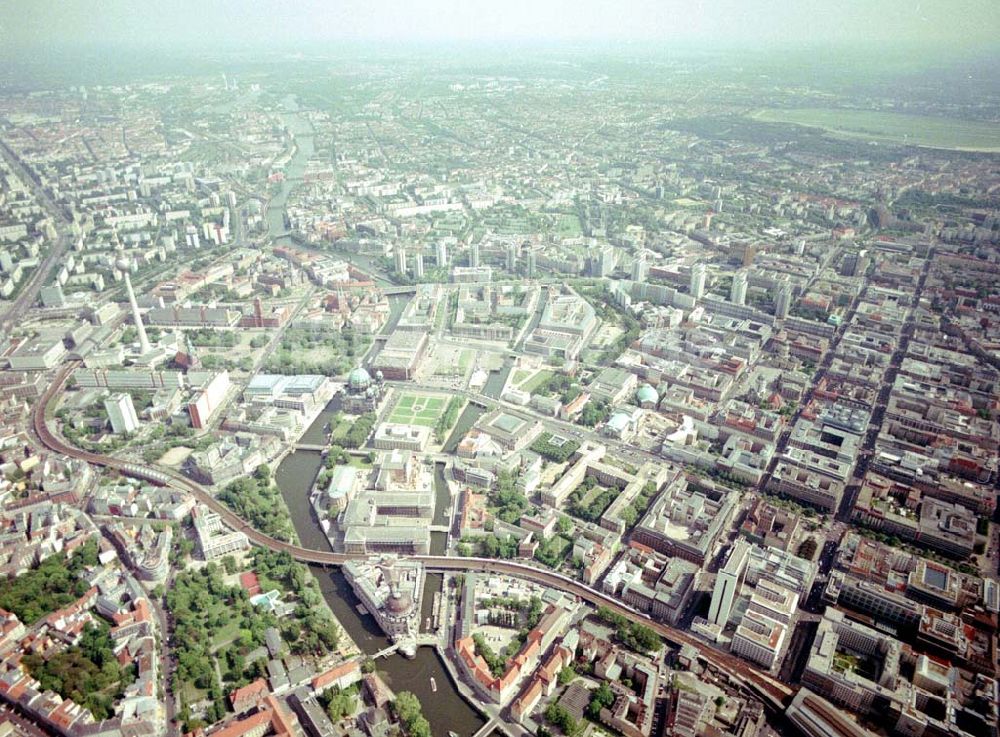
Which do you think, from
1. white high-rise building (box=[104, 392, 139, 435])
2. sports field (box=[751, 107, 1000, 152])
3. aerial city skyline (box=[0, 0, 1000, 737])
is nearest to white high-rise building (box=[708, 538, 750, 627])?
aerial city skyline (box=[0, 0, 1000, 737])

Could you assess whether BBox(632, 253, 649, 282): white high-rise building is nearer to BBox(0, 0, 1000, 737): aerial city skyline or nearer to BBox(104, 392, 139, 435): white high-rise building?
BBox(0, 0, 1000, 737): aerial city skyline

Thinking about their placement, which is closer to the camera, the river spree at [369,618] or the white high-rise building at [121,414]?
the river spree at [369,618]

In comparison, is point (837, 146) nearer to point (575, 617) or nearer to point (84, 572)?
point (575, 617)

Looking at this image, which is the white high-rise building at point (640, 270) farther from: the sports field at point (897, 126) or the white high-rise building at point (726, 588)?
the sports field at point (897, 126)

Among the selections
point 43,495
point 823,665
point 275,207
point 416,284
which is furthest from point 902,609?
point 275,207

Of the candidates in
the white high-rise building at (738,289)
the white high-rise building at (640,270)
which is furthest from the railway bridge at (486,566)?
the white high-rise building at (640,270)
